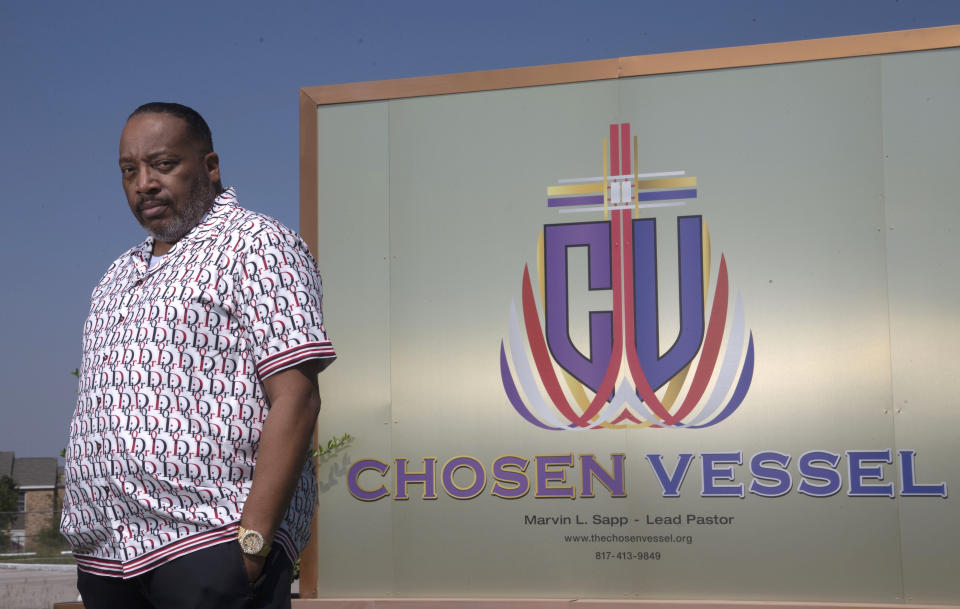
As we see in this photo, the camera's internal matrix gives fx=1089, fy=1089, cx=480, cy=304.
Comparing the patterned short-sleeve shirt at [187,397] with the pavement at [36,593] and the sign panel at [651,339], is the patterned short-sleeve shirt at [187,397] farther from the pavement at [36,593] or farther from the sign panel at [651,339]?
the pavement at [36,593]

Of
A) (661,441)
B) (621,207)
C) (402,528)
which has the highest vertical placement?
(621,207)

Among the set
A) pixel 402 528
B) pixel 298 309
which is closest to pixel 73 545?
pixel 298 309

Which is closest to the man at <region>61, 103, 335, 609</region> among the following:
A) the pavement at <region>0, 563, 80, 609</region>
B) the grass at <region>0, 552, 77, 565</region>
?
the pavement at <region>0, 563, 80, 609</region>

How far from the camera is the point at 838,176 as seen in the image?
4.51m

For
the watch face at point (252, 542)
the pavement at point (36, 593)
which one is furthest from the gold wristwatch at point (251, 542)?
the pavement at point (36, 593)

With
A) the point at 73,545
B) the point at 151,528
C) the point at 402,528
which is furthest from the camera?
the point at 402,528

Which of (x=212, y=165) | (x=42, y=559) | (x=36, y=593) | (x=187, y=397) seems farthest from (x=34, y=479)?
(x=187, y=397)

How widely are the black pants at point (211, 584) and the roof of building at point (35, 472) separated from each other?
2058 inches

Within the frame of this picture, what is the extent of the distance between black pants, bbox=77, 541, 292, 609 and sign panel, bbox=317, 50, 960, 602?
2.91 metres

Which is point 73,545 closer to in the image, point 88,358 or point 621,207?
point 88,358

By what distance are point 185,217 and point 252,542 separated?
2.12ft

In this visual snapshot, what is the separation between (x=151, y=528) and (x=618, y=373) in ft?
9.99

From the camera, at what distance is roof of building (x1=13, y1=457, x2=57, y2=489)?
169 ft

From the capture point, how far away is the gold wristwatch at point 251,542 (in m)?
1.74
